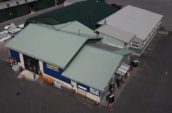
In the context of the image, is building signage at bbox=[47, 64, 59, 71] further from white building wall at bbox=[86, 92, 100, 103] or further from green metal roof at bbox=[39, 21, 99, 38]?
green metal roof at bbox=[39, 21, 99, 38]

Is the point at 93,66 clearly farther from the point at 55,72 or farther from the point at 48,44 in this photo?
the point at 48,44

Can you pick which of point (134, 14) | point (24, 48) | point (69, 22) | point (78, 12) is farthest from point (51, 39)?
point (134, 14)

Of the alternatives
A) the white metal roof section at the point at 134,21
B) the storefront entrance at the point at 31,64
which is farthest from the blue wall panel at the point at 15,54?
the white metal roof section at the point at 134,21

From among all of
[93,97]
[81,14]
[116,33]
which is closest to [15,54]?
[93,97]

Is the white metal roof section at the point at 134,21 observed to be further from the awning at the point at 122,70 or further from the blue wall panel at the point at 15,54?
the blue wall panel at the point at 15,54

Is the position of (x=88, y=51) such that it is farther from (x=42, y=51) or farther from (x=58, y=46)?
(x=42, y=51)

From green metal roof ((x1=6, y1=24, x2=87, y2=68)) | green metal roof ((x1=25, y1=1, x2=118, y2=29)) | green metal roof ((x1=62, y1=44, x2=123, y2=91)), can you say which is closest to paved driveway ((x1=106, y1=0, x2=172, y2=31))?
green metal roof ((x1=25, y1=1, x2=118, y2=29))

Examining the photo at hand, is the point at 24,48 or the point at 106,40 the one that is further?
the point at 106,40
